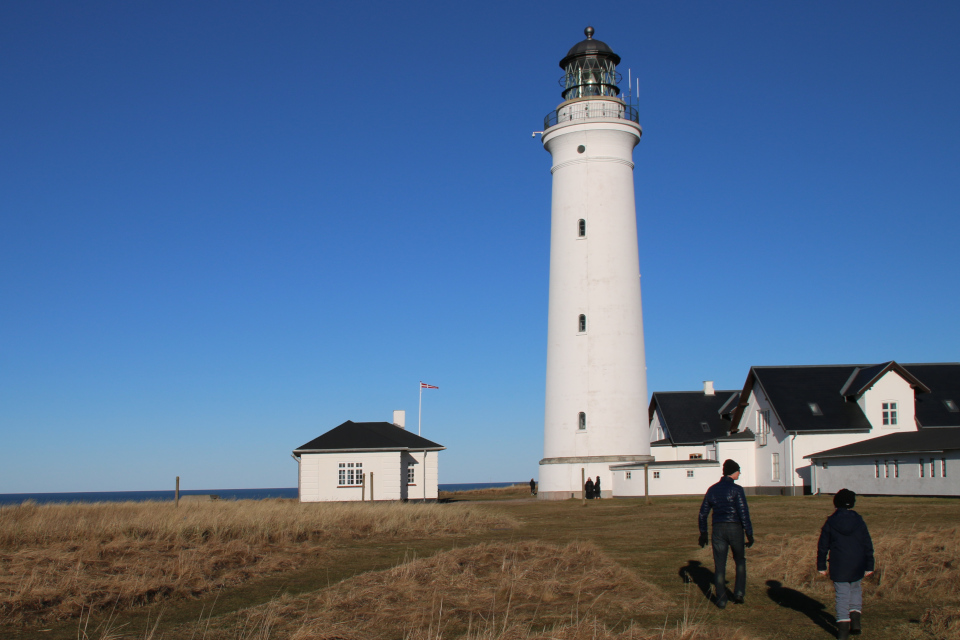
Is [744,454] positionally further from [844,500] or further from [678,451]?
[844,500]

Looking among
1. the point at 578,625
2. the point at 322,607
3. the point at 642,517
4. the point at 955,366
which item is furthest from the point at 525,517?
the point at 955,366

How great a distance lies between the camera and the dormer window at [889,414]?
39906 millimetres

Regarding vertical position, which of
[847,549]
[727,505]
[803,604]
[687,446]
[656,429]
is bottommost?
[803,604]

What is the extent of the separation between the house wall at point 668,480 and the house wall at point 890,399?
7210mm

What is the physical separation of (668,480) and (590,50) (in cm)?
2009

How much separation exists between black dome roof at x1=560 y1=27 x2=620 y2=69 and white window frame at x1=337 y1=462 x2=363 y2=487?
21264 mm

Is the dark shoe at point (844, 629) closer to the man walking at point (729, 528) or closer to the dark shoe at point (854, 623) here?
the dark shoe at point (854, 623)

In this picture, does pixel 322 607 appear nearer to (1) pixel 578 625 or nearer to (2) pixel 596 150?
(1) pixel 578 625

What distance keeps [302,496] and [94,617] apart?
31.3 metres

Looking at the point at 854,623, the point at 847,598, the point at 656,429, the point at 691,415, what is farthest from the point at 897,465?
the point at 847,598

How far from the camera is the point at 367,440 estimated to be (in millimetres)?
42156

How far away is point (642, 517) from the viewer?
26000 millimetres

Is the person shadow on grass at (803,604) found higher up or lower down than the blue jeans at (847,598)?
lower down

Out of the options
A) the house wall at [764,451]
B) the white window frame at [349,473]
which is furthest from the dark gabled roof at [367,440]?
the house wall at [764,451]
